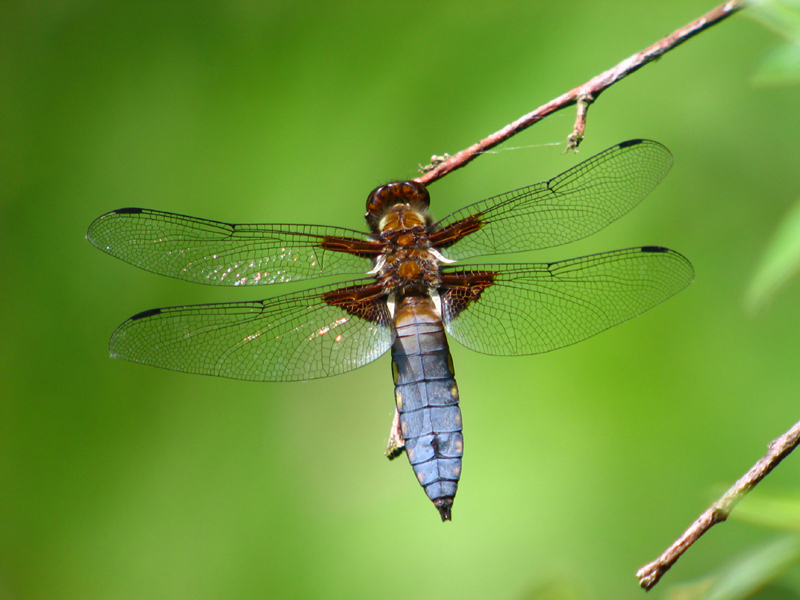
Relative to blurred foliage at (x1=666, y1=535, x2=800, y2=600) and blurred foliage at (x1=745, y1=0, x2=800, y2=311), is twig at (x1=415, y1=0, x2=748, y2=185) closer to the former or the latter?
blurred foliage at (x1=745, y1=0, x2=800, y2=311)

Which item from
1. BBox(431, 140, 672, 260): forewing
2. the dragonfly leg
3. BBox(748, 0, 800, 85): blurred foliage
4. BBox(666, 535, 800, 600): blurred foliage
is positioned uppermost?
BBox(431, 140, 672, 260): forewing

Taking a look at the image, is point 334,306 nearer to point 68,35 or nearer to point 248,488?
point 248,488

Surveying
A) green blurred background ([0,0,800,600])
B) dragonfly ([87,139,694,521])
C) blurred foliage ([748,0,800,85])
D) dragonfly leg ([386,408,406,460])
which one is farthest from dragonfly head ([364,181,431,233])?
blurred foliage ([748,0,800,85])

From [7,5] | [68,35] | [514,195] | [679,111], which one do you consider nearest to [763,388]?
[679,111]

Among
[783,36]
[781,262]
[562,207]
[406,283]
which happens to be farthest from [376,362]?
[783,36]

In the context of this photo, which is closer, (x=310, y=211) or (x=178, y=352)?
(x=178, y=352)

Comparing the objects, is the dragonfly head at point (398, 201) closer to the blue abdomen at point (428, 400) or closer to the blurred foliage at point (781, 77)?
the blue abdomen at point (428, 400)

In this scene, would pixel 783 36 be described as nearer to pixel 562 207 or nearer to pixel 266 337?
pixel 562 207
